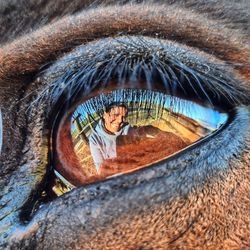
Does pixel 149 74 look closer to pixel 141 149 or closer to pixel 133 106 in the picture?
pixel 133 106

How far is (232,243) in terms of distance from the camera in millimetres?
1848

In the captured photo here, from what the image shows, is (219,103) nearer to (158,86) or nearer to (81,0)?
(158,86)

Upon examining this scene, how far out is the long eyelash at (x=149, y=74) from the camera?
2020mm

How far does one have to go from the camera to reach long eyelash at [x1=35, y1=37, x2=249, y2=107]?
2020 millimetres

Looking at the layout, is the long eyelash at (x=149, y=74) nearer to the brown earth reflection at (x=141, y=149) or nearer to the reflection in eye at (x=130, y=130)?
the reflection in eye at (x=130, y=130)

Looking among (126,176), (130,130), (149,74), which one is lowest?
(126,176)

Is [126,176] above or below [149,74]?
below

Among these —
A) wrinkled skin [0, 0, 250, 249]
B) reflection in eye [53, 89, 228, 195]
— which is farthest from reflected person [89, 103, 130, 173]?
wrinkled skin [0, 0, 250, 249]

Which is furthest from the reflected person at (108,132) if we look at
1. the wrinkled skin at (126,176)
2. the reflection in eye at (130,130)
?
the wrinkled skin at (126,176)

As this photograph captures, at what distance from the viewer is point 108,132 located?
2.03m

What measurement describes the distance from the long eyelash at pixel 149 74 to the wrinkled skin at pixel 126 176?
66 millimetres

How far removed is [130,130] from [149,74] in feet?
0.60

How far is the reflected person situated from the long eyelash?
9 centimetres

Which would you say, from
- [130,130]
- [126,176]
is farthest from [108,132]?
[126,176]
